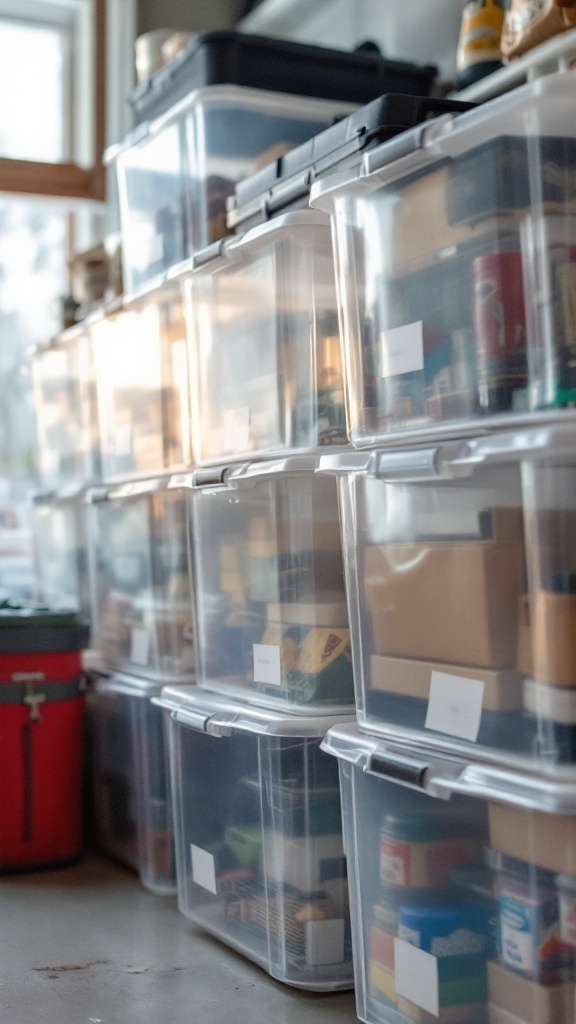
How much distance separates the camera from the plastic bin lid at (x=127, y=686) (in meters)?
2.01

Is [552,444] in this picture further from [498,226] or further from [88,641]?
[88,641]

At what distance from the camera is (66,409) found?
2.52m

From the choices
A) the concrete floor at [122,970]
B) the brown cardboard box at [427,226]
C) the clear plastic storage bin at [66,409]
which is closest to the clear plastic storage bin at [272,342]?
the brown cardboard box at [427,226]

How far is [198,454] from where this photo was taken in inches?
71.7

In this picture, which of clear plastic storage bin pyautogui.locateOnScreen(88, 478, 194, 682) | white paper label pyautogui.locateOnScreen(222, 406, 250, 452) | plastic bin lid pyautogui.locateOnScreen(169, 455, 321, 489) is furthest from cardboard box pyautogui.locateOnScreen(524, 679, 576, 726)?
clear plastic storage bin pyautogui.locateOnScreen(88, 478, 194, 682)

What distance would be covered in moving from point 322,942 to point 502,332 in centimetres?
90

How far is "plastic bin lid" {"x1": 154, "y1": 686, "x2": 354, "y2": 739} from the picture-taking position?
153cm

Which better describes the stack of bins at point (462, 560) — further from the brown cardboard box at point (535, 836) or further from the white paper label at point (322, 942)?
the white paper label at point (322, 942)

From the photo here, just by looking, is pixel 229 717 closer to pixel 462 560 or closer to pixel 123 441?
pixel 462 560

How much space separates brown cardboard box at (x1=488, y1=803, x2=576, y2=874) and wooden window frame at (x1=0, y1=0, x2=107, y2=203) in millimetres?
2284

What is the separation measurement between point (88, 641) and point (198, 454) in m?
0.61

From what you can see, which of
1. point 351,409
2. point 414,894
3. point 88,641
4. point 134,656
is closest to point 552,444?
point 351,409

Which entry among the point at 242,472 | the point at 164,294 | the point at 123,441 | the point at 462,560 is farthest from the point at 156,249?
the point at 462,560

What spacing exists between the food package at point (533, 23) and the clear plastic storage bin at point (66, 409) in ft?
3.48
